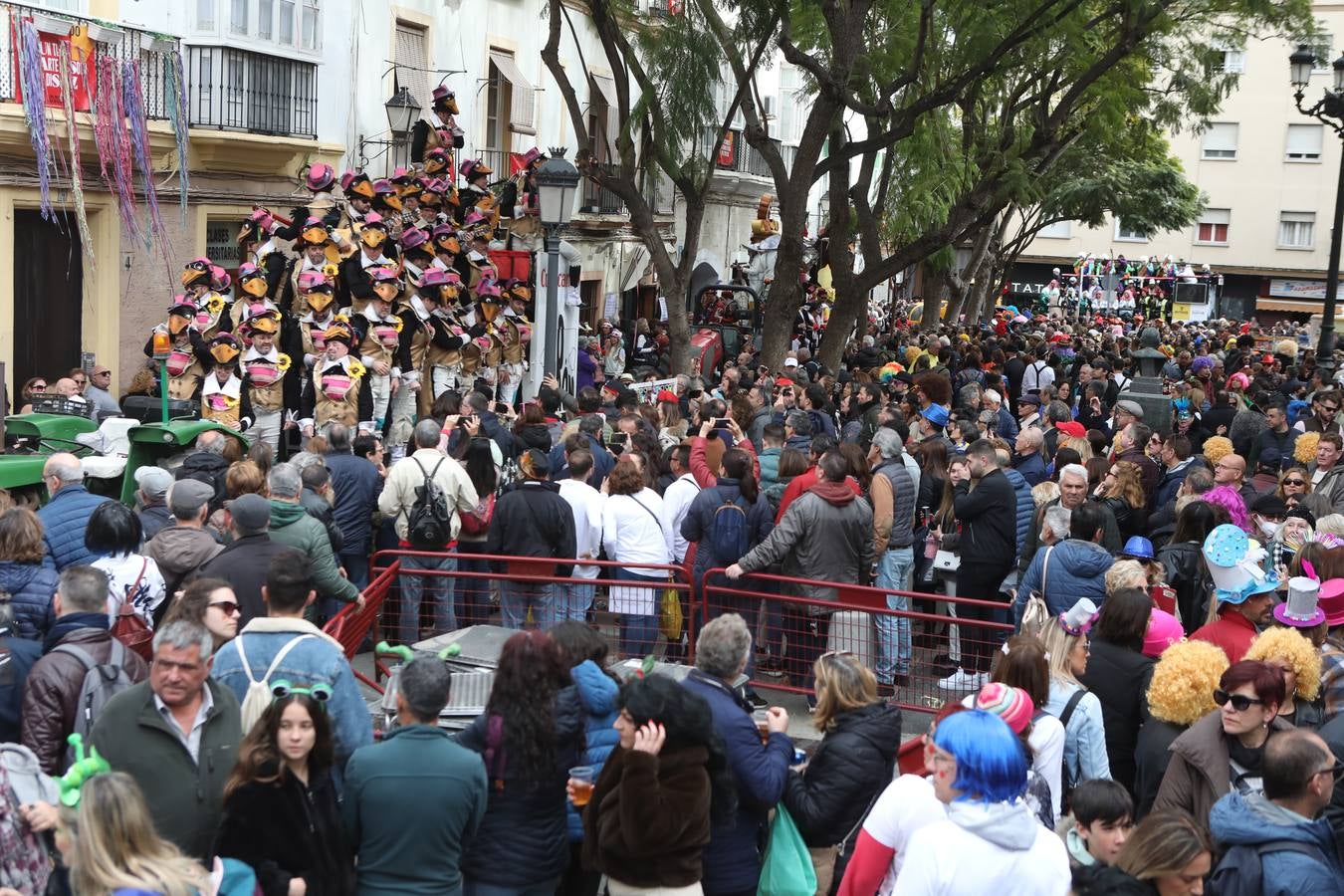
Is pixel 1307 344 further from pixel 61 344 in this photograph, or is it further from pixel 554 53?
pixel 61 344

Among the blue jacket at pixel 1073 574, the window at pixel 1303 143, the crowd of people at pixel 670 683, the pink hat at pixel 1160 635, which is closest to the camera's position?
the crowd of people at pixel 670 683

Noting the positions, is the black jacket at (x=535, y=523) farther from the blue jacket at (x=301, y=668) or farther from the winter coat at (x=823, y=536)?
the blue jacket at (x=301, y=668)

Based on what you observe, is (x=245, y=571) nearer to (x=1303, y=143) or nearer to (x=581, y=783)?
(x=581, y=783)

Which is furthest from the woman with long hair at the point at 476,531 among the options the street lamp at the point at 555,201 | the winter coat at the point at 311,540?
the street lamp at the point at 555,201

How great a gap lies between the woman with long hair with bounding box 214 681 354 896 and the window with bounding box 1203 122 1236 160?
2257 inches

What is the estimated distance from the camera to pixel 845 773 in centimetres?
515

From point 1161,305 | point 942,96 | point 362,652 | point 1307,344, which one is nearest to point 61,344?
point 362,652

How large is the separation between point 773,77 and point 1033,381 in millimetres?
21102

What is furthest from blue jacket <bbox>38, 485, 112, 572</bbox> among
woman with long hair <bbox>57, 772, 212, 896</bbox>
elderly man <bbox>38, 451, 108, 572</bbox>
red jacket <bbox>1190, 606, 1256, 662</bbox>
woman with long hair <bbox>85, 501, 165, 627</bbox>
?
red jacket <bbox>1190, 606, 1256, 662</bbox>

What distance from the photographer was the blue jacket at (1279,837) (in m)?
4.34

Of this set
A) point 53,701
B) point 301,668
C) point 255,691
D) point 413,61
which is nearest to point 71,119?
point 413,61

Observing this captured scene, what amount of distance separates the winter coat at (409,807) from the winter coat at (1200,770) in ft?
7.61

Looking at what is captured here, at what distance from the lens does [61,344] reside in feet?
52.7

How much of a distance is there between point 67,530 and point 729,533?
3.63 m
